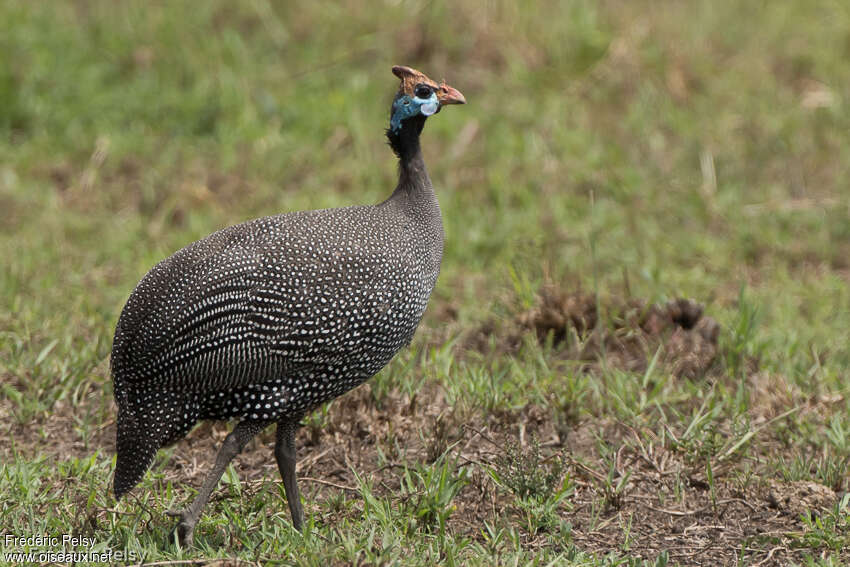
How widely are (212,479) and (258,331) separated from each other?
49 centimetres

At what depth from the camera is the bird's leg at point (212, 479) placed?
3447 mm

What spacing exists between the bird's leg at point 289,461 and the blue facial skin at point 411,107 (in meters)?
1.06

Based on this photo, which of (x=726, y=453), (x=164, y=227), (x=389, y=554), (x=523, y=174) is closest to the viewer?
(x=389, y=554)

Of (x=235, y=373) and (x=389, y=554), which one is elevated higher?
(x=235, y=373)

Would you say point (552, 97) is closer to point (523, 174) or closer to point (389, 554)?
point (523, 174)

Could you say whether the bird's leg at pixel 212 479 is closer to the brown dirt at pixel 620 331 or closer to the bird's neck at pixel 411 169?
the bird's neck at pixel 411 169

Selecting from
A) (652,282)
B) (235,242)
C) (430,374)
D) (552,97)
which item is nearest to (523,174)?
(552,97)

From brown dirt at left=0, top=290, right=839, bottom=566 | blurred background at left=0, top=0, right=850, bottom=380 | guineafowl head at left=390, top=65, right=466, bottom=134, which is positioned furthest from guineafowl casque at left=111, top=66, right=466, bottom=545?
blurred background at left=0, top=0, right=850, bottom=380

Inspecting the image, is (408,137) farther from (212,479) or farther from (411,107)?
(212,479)

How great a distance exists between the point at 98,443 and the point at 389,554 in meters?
1.53

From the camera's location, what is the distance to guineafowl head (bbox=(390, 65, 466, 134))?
3.83 meters

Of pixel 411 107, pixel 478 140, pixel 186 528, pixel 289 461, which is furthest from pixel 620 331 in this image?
pixel 478 140

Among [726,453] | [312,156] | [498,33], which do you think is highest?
[498,33]

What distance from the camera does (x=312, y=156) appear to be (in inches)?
278
